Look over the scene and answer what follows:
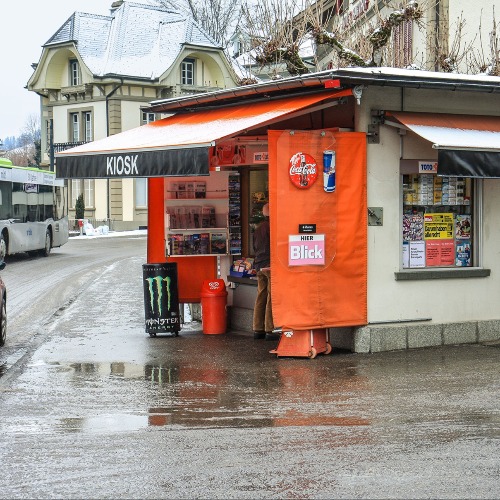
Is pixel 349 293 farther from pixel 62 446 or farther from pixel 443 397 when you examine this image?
pixel 62 446

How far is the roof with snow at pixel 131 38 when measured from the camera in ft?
186

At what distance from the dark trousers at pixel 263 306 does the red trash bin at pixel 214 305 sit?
0.97m

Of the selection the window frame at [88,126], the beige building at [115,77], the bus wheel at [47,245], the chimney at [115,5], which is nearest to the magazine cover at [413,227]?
the bus wheel at [47,245]

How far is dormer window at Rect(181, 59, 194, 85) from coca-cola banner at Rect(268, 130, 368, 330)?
47.5m

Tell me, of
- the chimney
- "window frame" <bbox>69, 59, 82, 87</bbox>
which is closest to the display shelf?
"window frame" <bbox>69, 59, 82, 87</bbox>

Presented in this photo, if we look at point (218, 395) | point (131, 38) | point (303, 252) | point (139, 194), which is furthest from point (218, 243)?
point (131, 38)

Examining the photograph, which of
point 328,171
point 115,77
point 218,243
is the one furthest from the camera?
point 115,77

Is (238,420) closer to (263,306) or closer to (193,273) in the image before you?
(263,306)

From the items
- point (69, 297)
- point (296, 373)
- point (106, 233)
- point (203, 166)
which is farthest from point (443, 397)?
point (106, 233)

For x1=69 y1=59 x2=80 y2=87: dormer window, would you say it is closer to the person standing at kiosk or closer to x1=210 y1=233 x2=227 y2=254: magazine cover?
x1=210 y1=233 x2=227 y2=254: magazine cover

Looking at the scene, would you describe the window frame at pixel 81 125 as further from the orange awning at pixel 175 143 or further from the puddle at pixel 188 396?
the puddle at pixel 188 396

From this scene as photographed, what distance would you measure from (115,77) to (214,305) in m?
41.9

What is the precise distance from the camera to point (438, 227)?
533 inches

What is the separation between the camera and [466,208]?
542 inches
